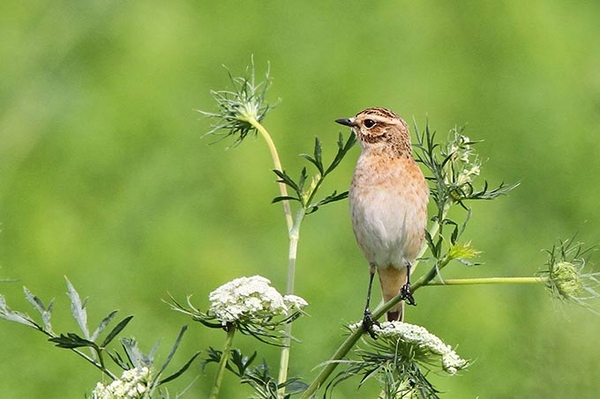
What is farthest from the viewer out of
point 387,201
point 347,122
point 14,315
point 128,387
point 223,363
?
point 347,122

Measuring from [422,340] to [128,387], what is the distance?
2.23 ft

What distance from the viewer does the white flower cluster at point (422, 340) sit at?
2723 mm

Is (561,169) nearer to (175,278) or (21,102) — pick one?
(175,278)

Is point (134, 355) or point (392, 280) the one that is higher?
point (392, 280)

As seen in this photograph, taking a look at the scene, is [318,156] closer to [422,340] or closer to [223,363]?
[422,340]

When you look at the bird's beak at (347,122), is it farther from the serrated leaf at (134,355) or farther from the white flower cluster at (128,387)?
the white flower cluster at (128,387)

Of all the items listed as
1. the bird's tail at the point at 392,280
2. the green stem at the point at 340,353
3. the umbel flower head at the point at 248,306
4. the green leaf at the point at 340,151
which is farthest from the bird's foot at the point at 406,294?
the bird's tail at the point at 392,280

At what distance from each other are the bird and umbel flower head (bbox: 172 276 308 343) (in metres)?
1.28

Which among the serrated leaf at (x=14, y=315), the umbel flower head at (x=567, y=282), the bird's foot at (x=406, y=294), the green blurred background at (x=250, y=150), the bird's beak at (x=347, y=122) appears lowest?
the serrated leaf at (x=14, y=315)

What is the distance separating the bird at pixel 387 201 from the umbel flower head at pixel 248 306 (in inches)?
50.5

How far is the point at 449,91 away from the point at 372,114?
4.47 meters

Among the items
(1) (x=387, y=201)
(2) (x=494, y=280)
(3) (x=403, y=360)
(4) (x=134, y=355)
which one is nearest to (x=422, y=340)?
(3) (x=403, y=360)

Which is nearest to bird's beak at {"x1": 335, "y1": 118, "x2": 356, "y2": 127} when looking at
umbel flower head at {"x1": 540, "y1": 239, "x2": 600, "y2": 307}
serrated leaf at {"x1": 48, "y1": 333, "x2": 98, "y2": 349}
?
umbel flower head at {"x1": 540, "y1": 239, "x2": 600, "y2": 307}

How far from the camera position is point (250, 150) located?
809 centimetres
